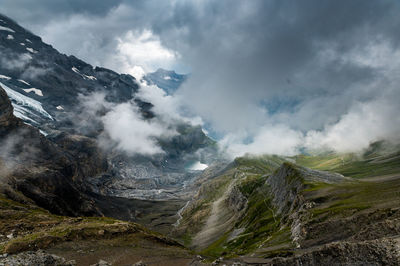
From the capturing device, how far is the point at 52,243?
53.1 metres

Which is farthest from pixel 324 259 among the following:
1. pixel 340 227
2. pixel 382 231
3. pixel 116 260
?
pixel 116 260

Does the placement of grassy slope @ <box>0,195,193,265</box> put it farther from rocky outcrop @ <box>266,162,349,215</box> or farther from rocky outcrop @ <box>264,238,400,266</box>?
rocky outcrop @ <box>266,162,349,215</box>

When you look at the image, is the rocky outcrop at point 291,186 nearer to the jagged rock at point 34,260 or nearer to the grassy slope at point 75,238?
the grassy slope at point 75,238

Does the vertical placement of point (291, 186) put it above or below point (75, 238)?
above

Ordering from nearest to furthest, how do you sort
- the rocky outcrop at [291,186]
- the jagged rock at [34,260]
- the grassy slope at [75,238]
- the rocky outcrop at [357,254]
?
the rocky outcrop at [357,254]
the jagged rock at [34,260]
the grassy slope at [75,238]
the rocky outcrop at [291,186]

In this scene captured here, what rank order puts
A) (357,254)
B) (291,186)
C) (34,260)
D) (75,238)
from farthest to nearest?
(291,186), (75,238), (34,260), (357,254)

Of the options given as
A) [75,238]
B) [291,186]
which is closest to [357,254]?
[75,238]

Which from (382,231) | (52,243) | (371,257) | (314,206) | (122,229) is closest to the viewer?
(371,257)

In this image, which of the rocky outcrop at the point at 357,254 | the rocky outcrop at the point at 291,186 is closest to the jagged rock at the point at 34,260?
the rocky outcrop at the point at 357,254

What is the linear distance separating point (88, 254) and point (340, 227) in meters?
59.1

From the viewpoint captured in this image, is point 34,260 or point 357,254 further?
point 34,260

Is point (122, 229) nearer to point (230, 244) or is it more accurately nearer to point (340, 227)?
point (340, 227)

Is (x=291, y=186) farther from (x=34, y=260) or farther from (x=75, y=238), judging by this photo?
(x=34, y=260)

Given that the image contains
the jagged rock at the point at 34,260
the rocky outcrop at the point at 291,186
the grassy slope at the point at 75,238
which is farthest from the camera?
the rocky outcrop at the point at 291,186
